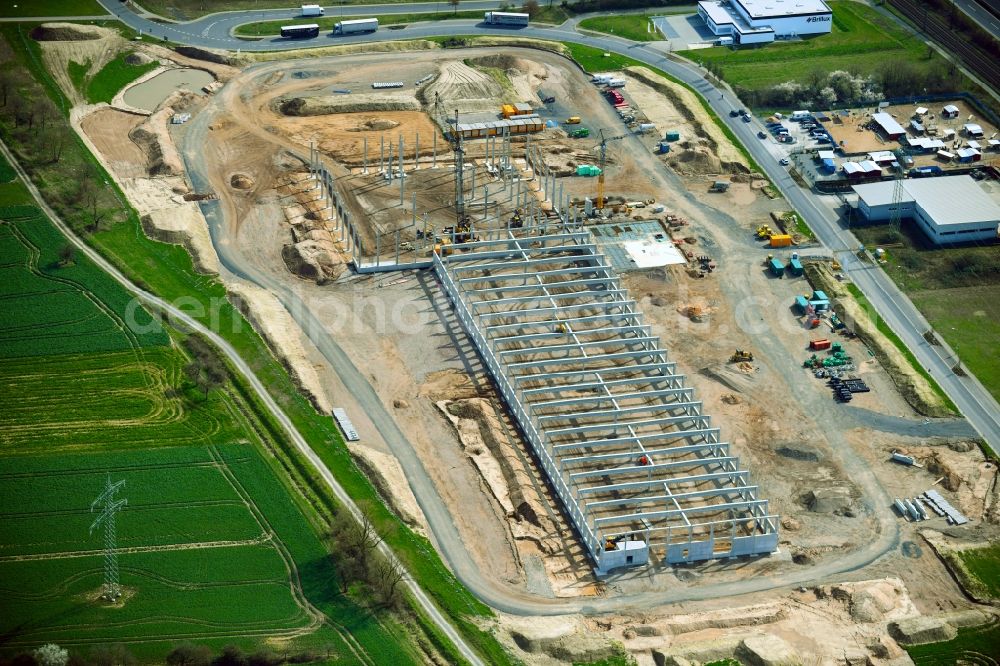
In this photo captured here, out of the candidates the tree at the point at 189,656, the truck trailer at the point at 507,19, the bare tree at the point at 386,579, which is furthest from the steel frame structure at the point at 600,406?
the truck trailer at the point at 507,19

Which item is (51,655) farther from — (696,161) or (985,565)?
(696,161)

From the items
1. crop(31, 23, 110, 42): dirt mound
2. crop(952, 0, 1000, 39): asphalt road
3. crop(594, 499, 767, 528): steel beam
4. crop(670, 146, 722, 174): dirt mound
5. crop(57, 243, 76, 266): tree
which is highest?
crop(31, 23, 110, 42): dirt mound

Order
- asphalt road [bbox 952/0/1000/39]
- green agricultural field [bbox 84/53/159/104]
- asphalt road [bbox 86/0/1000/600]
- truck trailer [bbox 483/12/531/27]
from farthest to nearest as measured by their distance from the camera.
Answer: truck trailer [bbox 483/12/531/27]
asphalt road [bbox 952/0/1000/39]
green agricultural field [bbox 84/53/159/104]
asphalt road [bbox 86/0/1000/600]

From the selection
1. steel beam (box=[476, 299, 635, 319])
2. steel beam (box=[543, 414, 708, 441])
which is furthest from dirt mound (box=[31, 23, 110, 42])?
steel beam (box=[543, 414, 708, 441])

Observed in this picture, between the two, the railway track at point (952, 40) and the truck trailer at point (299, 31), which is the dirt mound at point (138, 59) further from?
the railway track at point (952, 40)

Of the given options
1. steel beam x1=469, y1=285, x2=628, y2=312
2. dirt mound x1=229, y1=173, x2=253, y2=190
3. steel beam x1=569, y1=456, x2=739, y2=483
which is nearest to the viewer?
steel beam x1=569, y1=456, x2=739, y2=483

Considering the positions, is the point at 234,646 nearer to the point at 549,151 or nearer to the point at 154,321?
the point at 154,321

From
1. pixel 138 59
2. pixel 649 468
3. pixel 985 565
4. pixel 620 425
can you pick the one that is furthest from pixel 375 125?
pixel 985 565

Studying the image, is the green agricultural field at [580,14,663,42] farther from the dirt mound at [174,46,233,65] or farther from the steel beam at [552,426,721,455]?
the steel beam at [552,426,721,455]
